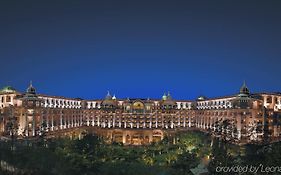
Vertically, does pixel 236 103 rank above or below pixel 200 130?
above

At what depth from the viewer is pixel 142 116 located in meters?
146

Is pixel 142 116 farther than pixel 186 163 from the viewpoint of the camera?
Yes

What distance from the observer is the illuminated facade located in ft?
360

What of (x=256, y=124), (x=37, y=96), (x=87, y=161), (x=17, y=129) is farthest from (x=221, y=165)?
(x=37, y=96)

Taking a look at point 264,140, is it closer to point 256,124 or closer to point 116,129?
point 256,124

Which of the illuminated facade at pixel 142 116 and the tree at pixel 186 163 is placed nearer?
the tree at pixel 186 163

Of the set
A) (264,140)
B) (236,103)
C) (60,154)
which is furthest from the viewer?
(236,103)

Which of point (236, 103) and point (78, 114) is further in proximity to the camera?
point (78, 114)

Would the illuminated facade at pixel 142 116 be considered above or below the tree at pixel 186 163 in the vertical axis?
above

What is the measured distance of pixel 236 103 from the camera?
4515 inches

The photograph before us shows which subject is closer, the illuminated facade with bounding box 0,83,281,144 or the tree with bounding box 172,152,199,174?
the tree with bounding box 172,152,199,174

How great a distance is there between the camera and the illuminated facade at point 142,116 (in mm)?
109625

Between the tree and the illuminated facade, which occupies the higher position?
the illuminated facade

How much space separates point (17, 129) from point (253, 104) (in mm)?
65698
